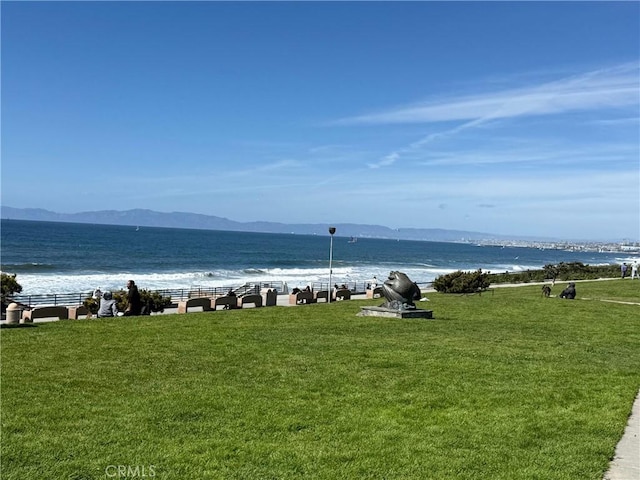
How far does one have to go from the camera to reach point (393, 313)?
16.0m

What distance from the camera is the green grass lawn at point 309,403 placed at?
5.45 meters

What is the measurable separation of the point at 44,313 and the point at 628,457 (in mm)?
15917

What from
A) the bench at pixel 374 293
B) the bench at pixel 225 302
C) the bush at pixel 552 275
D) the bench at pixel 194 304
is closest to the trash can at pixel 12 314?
the bench at pixel 194 304

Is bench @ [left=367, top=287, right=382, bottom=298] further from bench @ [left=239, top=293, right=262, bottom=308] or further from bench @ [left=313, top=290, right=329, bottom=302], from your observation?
bench @ [left=239, top=293, right=262, bottom=308]

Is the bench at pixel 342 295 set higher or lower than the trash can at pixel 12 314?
lower

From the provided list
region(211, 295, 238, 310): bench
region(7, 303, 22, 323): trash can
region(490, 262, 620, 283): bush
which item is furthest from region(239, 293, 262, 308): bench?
region(490, 262, 620, 283): bush

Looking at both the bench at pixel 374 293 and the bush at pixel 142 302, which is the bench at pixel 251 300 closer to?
the bush at pixel 142 302

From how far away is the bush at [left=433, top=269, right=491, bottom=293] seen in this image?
30484mm

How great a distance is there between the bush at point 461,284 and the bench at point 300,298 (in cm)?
893

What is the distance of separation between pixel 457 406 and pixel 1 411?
211 inches

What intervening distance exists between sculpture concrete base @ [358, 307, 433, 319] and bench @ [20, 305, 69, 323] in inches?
350

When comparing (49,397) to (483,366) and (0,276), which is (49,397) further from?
(0,276)

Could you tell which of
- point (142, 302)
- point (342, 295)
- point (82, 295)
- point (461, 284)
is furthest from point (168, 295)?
point (461, 284)

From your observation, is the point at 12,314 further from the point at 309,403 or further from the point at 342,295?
the point at 342,295
